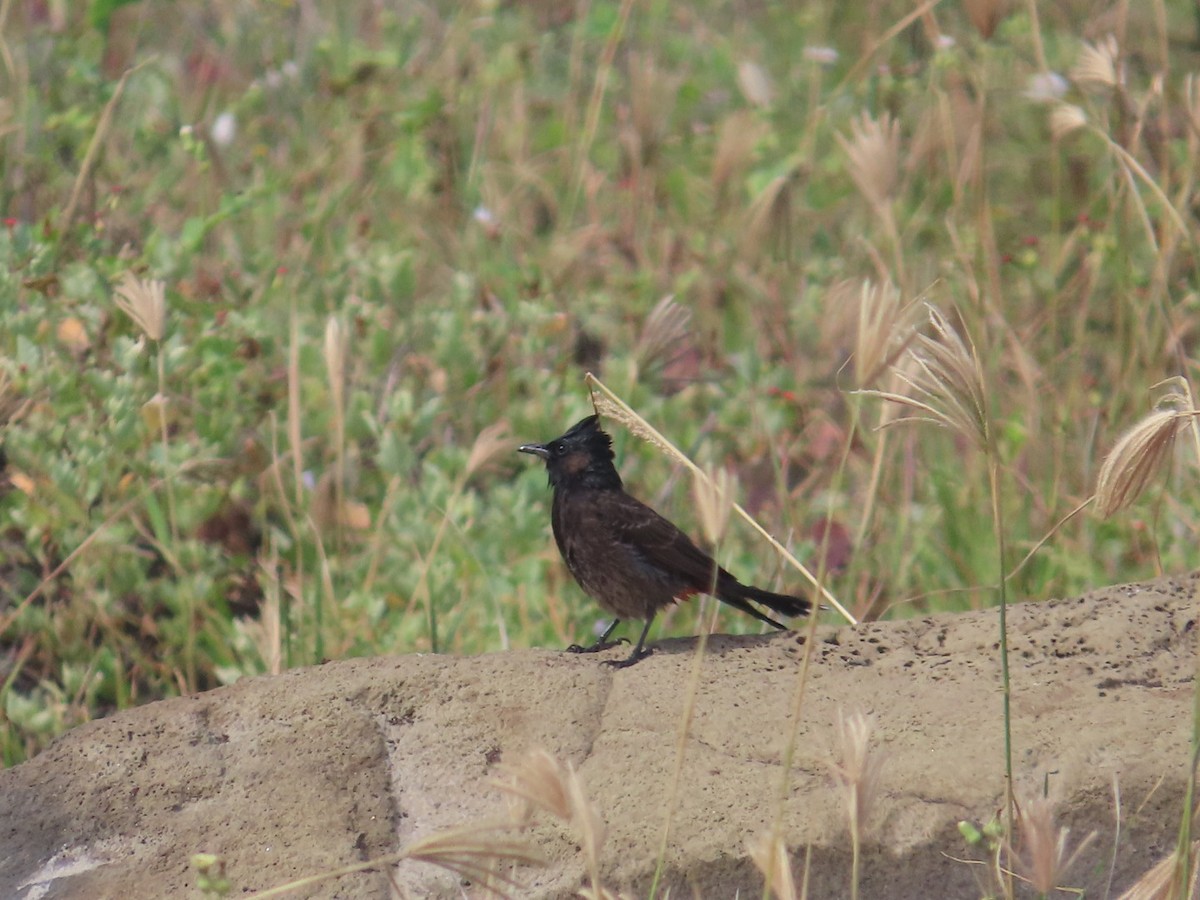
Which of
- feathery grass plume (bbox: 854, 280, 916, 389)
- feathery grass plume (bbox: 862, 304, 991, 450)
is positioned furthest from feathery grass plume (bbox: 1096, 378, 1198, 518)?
feathery grass plume (bbox: 854, 280, 916, 389)

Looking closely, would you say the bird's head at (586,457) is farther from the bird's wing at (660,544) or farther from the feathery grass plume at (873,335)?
the feathery grass plume at (873,335)

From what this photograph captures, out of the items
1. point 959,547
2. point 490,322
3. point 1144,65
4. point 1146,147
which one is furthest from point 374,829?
point 1144,65

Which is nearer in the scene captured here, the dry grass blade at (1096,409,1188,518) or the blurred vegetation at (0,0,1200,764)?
the dry grass blade at (1096,409,1188,518)

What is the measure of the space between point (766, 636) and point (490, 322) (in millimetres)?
2354

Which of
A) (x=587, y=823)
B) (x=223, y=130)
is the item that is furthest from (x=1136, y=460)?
(x=223, y=130)

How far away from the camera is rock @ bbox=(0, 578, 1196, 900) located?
2.81m

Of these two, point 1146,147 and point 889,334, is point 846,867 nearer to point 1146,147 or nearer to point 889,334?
point 889,334

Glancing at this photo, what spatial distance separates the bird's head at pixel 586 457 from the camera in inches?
181

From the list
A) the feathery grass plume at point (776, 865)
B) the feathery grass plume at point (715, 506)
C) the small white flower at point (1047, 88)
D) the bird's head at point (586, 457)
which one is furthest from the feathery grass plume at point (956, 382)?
the small white flower at point (1047, 88)

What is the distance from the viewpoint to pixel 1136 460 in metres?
2.33

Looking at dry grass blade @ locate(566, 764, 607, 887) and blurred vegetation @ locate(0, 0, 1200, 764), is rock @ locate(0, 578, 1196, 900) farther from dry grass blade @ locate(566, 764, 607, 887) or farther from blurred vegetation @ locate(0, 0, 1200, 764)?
dry grass blade @ locate(566, 764, 607, 887)

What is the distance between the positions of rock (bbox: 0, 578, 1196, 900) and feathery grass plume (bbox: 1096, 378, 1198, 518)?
0.65 m

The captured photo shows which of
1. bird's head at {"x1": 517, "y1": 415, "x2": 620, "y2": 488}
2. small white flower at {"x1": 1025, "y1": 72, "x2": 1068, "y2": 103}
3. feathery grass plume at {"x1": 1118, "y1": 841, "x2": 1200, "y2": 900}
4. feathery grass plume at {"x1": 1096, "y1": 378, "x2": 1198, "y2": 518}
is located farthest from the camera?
small white flower at {"x1": 1025, "y1": 72, "x2": 1068, "y2": 103}

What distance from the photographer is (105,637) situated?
4527mm
